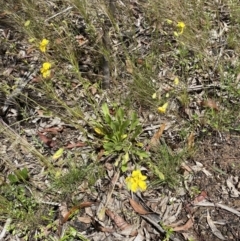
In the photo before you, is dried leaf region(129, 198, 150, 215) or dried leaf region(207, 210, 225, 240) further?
dried leaf region(129, 198, 150, 215)

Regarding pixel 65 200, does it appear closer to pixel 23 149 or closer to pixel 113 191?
pixel 113 191

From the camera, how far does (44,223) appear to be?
2.20 m

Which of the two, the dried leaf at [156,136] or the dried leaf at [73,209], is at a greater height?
the dried leaf at [156,136]

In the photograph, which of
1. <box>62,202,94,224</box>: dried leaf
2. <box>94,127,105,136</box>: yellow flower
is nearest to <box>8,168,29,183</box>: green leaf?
<box>62,202,94,224</box>: dried leaf

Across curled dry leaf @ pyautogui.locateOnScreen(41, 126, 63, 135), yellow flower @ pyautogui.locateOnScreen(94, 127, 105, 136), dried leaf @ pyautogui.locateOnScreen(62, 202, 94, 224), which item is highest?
yellow flower @ pyautogui.locateOnScreen(94, 127, 105, 136)

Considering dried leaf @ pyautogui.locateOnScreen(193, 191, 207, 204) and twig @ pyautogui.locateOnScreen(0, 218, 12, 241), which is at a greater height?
twig @ pyautogui.locateOnScreen(0, 218, 12, 241)

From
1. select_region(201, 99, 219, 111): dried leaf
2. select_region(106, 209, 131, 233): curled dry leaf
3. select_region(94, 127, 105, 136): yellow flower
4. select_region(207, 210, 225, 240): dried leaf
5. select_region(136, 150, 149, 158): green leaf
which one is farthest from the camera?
select_region(201, 99, 219, 111): dried leaf

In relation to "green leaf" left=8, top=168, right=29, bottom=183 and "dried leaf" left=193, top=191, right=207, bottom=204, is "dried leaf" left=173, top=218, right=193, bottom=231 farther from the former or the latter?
"green leaf" left=8, top=168, right=29, bottom=183

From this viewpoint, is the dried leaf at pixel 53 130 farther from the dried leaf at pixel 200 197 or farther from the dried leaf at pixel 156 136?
the dried leaf at pixel 200 197

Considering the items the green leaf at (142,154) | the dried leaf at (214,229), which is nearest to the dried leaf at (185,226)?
the dried leaf at (214,229)

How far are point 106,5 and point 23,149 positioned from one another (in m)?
1.22

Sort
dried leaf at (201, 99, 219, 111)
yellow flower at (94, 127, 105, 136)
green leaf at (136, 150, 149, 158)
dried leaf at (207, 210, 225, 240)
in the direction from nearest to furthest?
dried leaf at (207, 210, 225, 240) → green leaf at (136, 150, 149, 158) → yellow flower at (94, 127, 105, 136) → dried leaf at (201, 99, 219, 111)

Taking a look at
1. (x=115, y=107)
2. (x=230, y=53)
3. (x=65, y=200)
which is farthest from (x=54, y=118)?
(x=230, y=53)

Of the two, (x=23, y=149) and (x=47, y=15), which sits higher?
(x=47, y=15)
